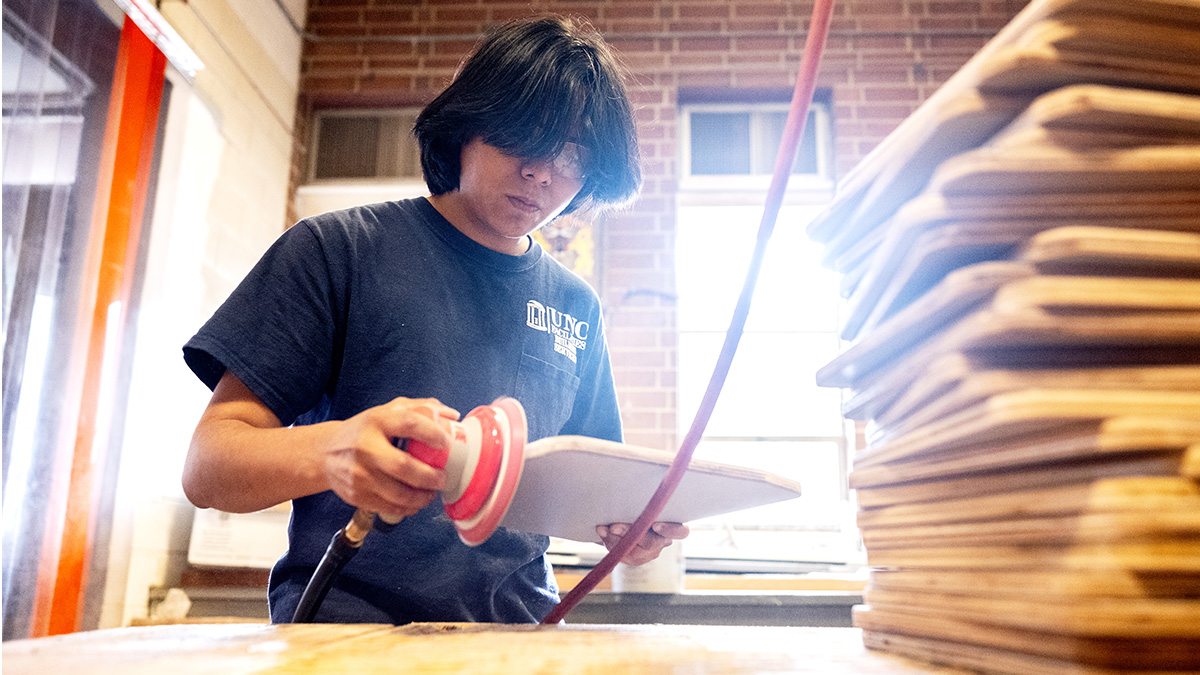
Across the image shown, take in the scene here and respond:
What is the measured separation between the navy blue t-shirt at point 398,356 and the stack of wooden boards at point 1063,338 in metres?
0.73

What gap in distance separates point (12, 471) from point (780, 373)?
2877 millimetres

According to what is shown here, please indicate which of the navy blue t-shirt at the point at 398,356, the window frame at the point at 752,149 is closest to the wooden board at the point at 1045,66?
the navy blue t-shirt at the point at 398,356

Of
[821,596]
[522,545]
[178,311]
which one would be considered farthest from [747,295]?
[178,311]

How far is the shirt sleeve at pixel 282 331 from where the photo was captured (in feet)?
3.66

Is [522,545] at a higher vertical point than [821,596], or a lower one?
higher

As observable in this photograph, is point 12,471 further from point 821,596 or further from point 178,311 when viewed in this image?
point 821,596

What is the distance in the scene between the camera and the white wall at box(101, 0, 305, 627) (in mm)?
2830

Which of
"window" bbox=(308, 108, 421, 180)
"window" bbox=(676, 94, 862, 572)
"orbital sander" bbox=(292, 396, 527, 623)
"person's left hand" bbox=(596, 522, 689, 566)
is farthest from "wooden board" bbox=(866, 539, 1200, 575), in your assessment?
"window" bbox=(308, 108, 421, 180)

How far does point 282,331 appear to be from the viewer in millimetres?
1155

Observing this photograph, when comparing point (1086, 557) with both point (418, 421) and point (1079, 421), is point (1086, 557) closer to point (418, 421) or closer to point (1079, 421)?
point (1079, 421)

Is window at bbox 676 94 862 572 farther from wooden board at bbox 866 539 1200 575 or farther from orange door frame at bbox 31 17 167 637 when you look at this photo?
wooden board at bbox 866 539 1200 575

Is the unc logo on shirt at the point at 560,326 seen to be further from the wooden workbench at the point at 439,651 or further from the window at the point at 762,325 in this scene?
the window at the point at 762,325

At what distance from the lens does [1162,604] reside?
529mm

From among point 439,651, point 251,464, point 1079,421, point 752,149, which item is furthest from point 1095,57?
point 752,149
